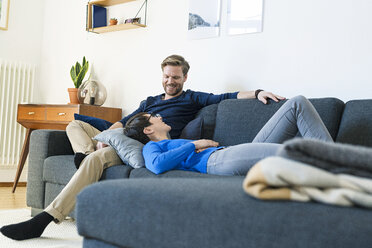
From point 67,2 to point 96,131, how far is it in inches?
87.2

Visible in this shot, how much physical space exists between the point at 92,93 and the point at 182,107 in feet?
3.99

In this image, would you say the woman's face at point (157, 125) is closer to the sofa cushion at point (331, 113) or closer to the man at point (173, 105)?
the man at point (173, 105)

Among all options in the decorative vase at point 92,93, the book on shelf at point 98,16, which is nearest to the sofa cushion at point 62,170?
the decorative vase at point 92,93

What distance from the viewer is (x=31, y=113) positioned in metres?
3.89

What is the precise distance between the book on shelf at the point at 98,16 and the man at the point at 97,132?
1310 mm

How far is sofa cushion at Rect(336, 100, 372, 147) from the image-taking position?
6.56 feet

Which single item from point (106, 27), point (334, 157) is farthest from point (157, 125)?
point (106, 27)

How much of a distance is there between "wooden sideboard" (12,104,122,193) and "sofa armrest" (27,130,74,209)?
78 centimetres

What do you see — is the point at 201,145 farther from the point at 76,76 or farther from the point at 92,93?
the point at 76,76

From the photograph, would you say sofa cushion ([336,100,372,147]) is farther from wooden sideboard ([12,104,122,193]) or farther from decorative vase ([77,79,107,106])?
decorative vase ([77,79,107,106])

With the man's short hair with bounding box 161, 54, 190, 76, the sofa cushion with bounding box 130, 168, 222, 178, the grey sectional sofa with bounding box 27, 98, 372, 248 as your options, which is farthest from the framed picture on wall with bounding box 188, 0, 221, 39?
the grey sectional sofa with bounding box 27, 98, 372, 248

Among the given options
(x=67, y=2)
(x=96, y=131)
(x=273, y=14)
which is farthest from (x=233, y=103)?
(x=67, y=2)

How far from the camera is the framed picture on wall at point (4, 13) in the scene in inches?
169

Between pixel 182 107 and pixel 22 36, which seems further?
pixel 22 36
